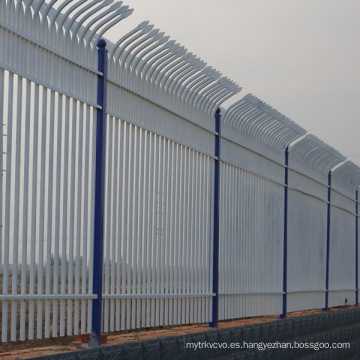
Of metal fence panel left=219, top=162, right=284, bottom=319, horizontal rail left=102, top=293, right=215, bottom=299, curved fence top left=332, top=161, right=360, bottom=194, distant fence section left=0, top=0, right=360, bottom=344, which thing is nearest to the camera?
distant fence section left=0, top=0, right=360, bottom=344

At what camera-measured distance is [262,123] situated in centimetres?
1383

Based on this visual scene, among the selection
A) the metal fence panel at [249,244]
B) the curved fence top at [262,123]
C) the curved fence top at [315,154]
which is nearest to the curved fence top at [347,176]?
the curved fence top at [315,154]

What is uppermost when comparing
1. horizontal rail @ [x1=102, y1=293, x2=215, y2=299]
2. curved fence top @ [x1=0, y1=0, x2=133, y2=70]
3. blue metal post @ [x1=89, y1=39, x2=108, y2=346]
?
curved fence top @ [x1=0, y1=0, x2=133, y2=70]

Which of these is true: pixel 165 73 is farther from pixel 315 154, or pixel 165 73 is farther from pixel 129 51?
pixel 315 154

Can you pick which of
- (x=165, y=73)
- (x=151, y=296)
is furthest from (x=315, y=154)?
(x=151, y=296)

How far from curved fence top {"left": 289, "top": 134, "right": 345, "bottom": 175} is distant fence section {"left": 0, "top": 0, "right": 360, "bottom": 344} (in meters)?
0.69

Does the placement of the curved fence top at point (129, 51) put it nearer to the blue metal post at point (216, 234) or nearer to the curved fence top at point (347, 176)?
the blue metal post at point (216, 234)

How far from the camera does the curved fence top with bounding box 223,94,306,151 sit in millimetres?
12594

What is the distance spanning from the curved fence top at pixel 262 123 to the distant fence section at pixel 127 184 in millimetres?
33

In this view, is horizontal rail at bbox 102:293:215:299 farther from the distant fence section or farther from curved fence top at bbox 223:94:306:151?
curved fence top at bbox 223:94:306:151

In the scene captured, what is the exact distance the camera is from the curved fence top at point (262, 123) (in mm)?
12594

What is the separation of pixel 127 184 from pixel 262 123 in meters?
5.16

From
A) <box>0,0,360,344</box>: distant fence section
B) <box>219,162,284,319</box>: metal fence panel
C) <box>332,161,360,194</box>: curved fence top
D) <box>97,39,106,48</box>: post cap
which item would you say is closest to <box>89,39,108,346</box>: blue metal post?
<box>0,0,360,344</box>: distant fence section

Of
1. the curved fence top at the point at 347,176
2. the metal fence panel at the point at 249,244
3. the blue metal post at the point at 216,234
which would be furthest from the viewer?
the curved fence top at the point at 347,176
